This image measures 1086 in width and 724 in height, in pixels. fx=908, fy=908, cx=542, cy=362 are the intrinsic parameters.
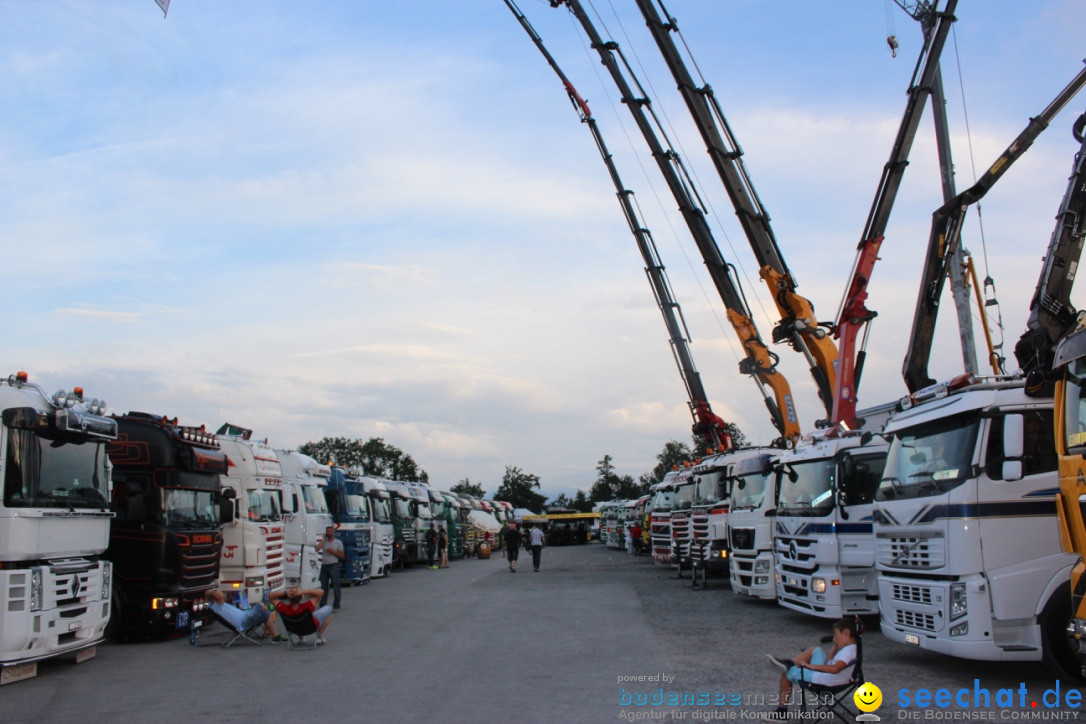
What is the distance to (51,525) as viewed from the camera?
1069 cm

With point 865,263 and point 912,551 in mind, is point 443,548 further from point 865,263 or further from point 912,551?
point 912,551

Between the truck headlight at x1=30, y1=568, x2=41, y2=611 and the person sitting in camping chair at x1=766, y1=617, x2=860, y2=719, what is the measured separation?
26.7 feet

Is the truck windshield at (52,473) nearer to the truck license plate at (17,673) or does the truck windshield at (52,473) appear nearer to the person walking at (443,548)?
the truck license plate at (17,673)

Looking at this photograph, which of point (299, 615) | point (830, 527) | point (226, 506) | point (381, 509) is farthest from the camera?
point (381, 509)

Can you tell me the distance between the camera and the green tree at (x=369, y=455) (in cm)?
9681

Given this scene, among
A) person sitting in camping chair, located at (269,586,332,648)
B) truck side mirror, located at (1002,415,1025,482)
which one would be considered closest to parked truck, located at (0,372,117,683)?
person sitting in camping chair, located at (269,586,332,648)

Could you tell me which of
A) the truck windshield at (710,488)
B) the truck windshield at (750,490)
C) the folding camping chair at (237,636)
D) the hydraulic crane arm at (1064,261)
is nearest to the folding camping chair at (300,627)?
the folding camping chair at (237,636)

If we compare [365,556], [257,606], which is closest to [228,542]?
[257,606]

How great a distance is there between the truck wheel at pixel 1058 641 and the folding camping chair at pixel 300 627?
9172mm

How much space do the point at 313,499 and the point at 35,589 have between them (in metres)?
12.1

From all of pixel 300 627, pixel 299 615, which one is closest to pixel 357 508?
pixel 300 627

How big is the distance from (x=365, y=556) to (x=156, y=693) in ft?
57.2

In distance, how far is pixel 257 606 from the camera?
13.7 metres

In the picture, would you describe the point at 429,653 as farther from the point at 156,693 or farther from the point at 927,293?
the point at 927,293
